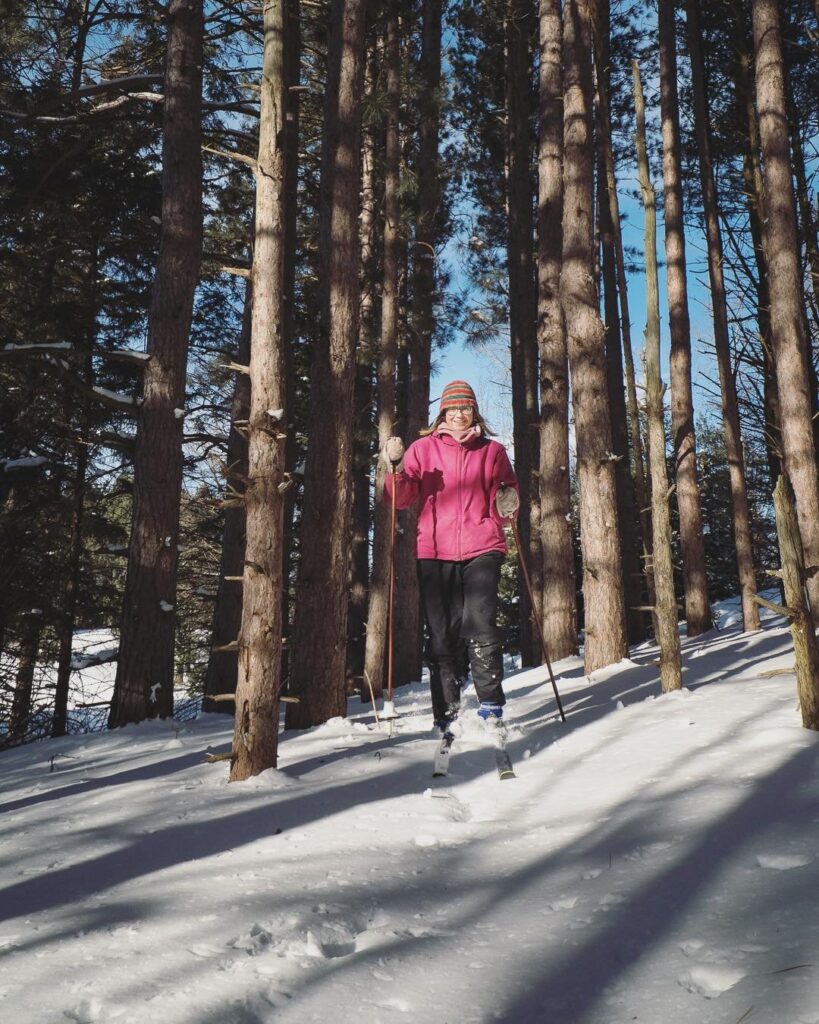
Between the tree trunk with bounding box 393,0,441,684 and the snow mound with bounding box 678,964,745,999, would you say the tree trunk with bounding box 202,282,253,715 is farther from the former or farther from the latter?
the snow mound with bounding box 678,964,745,999

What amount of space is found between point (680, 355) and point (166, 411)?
889 centimetres

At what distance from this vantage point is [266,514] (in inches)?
186

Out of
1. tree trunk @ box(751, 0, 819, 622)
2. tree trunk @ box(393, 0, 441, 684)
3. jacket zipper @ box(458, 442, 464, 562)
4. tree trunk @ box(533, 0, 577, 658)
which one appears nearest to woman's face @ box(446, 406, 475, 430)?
jacket zipper @ box(458, 442, 464, 562)

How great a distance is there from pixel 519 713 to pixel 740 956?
4.43 meters

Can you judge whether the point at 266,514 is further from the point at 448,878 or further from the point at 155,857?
the point at 448,878

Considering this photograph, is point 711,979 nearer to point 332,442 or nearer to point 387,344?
point 332,442

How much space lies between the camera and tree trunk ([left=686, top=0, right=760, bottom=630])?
44.4 feet

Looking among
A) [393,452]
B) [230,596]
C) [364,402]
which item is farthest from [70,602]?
[393,452]

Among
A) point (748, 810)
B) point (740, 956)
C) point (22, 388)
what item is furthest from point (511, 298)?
point (740, 956)

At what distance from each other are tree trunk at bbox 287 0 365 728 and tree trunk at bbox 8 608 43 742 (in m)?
7.23

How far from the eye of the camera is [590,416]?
789 cm

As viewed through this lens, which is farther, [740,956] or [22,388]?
[22,388]

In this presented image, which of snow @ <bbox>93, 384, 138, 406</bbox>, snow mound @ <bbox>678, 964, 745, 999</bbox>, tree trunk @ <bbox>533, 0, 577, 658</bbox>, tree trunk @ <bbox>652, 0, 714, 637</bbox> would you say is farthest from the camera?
tree trunk @ <bbox>652, 0, 714, 637</bbox>

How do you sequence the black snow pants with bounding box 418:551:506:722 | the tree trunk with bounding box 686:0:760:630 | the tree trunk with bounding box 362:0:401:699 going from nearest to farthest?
1. the black snow pants with bounding box 418:551:506:722
2. the tree trunk with bounding box 362:0:401:699
3. the tree trunk with bounding box 686:0:760:630
